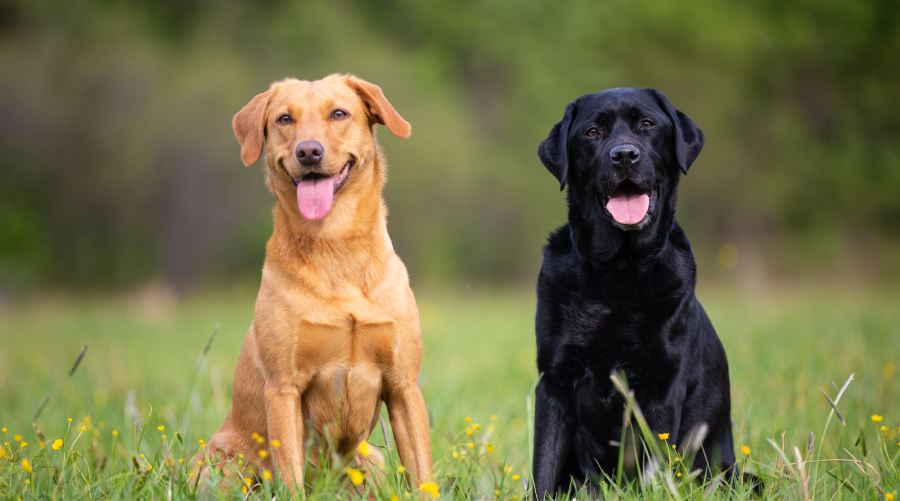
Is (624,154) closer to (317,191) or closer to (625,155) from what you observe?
(625,155)

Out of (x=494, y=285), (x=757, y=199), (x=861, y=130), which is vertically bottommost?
(x=494, y=285)

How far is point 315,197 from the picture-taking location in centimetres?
372

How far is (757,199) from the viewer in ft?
76.1

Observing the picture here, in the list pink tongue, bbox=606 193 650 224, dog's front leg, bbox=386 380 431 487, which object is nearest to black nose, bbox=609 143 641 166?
pink tongue, bbox=606 193 650 224

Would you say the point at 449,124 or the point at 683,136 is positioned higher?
the point at 683,136

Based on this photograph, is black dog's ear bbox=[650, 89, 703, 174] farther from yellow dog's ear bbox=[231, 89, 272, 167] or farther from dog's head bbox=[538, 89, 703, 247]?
yellow dog's ear bbox=[231, 89, 272, 167]

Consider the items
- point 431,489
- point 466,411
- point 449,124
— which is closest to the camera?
point 431,489

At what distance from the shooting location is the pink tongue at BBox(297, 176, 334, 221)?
370 cm

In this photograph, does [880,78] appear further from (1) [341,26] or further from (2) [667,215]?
(2) [667,215]

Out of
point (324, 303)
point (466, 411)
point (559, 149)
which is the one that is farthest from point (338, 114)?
point (466, 411)

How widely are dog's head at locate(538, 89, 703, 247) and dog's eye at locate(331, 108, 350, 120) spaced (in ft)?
2.85

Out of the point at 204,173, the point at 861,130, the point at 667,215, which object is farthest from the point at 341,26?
the point at 667,215

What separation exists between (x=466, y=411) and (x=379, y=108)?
227 cm

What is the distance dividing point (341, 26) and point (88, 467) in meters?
19.9
